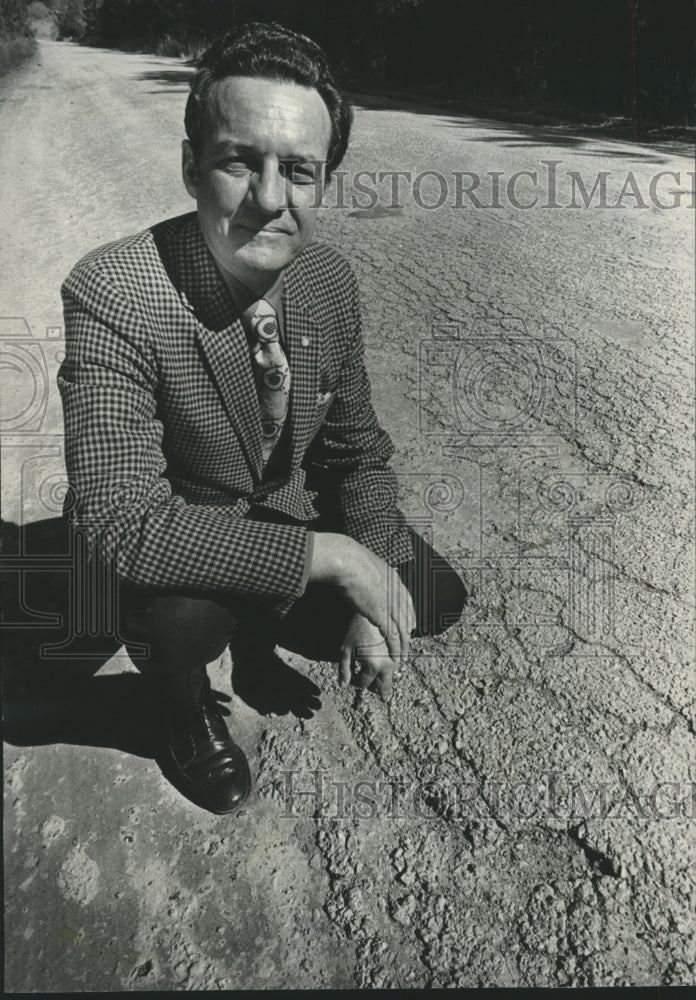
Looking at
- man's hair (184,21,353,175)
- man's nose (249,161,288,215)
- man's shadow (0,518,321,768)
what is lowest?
man's shadow (0,518,321,768)

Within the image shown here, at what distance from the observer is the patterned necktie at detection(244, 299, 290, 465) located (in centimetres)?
146

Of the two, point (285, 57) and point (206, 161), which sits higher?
point (285, 57)

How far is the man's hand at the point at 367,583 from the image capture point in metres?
1.35

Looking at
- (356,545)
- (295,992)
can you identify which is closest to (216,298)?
(356,545)

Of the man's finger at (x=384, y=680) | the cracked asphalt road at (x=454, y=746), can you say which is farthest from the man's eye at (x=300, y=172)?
the cracked asphalt road at (x=454, y=746)

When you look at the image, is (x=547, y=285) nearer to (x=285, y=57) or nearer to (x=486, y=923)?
(x=285, y=57)

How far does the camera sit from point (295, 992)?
131cm

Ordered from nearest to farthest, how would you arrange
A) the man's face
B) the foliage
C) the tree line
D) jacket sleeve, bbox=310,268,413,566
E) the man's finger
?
the man's face
the man's finger
jacket sleeve, bbox=310,268,413,566
the foliage
the tree line

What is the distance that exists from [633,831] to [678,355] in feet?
7.10

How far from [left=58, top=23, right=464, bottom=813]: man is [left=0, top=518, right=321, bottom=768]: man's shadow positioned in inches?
7.6

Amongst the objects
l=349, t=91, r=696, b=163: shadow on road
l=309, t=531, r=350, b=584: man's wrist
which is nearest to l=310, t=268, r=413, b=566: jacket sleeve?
l=309, t=531, r=350, b=584: man's wrist
